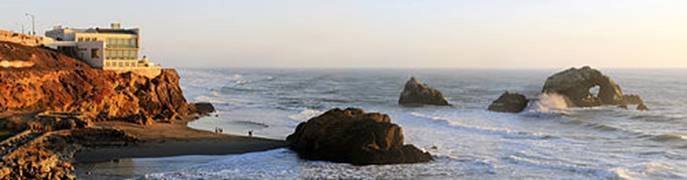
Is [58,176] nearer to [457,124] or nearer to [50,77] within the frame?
[50,77]

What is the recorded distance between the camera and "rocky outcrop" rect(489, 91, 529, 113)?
72.3 meters

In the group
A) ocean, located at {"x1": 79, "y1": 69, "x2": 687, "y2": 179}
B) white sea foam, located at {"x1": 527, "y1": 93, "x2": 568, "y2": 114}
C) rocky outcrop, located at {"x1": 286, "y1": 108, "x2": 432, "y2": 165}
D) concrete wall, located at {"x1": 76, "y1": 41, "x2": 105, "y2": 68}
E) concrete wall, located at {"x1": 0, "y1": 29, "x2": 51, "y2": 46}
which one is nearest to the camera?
ocean, located at {"x1": 79, "y1": 69, "x2": 687, "y2": 179}

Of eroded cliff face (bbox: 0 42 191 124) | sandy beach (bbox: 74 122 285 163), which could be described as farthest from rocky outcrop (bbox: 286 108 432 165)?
eroded cliff face (bbox: 0 42 191 124)

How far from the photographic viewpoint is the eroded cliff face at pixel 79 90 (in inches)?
1902

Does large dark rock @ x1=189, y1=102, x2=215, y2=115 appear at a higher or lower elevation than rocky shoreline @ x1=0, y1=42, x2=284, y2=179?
lower

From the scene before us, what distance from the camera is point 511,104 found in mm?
72875

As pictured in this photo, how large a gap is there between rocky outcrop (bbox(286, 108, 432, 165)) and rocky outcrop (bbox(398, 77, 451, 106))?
42366mm

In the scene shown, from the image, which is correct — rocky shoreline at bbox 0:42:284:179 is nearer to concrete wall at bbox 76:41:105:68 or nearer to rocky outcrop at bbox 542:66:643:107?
concrete wall at bbox 76:41:105:68

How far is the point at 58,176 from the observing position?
29031 millimetres

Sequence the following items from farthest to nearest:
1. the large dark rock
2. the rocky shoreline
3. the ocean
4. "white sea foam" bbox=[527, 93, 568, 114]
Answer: "white sea foam" bbox=[527, 93, 568, 114]
the large dark rock
the ocean
the rocky shoreline

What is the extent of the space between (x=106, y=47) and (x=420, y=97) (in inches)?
1416

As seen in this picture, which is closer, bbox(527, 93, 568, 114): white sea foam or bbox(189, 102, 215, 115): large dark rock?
bbox(189, 102, 215, 115): large dark rock

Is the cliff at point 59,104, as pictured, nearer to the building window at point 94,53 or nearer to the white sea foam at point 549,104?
the building window at point 94,53

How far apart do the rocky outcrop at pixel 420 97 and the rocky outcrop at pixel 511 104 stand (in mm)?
9467
